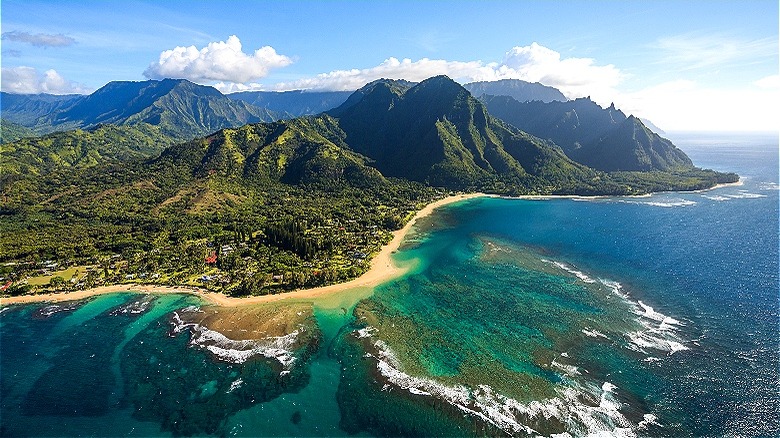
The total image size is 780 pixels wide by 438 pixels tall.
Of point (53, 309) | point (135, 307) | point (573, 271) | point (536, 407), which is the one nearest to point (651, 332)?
point (536, 407)

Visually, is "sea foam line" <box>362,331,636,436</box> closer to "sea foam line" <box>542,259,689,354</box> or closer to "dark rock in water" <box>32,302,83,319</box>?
"sea foam line" <box>542,259,689,354</box>

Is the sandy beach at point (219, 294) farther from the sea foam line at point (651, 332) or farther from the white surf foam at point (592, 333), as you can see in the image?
the sea foam line at point (651, 332)

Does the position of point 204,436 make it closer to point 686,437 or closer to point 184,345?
point 184,345

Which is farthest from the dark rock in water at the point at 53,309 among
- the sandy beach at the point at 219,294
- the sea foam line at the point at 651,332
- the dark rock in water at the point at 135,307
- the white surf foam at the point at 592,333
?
the sea foam line at the point at 651,332

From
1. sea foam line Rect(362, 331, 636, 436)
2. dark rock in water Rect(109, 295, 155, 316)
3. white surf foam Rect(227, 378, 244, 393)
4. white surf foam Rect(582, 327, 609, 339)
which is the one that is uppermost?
white surf foam Rect(582, 327, 609, 339)

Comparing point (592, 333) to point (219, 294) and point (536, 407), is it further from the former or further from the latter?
point (219, 294)

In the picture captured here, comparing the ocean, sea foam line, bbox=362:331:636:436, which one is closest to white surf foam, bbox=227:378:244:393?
the ocean

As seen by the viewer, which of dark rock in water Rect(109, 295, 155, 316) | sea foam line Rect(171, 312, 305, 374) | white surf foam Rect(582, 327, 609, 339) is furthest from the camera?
dark rock in water Rect(109, 295, 155, 316)
